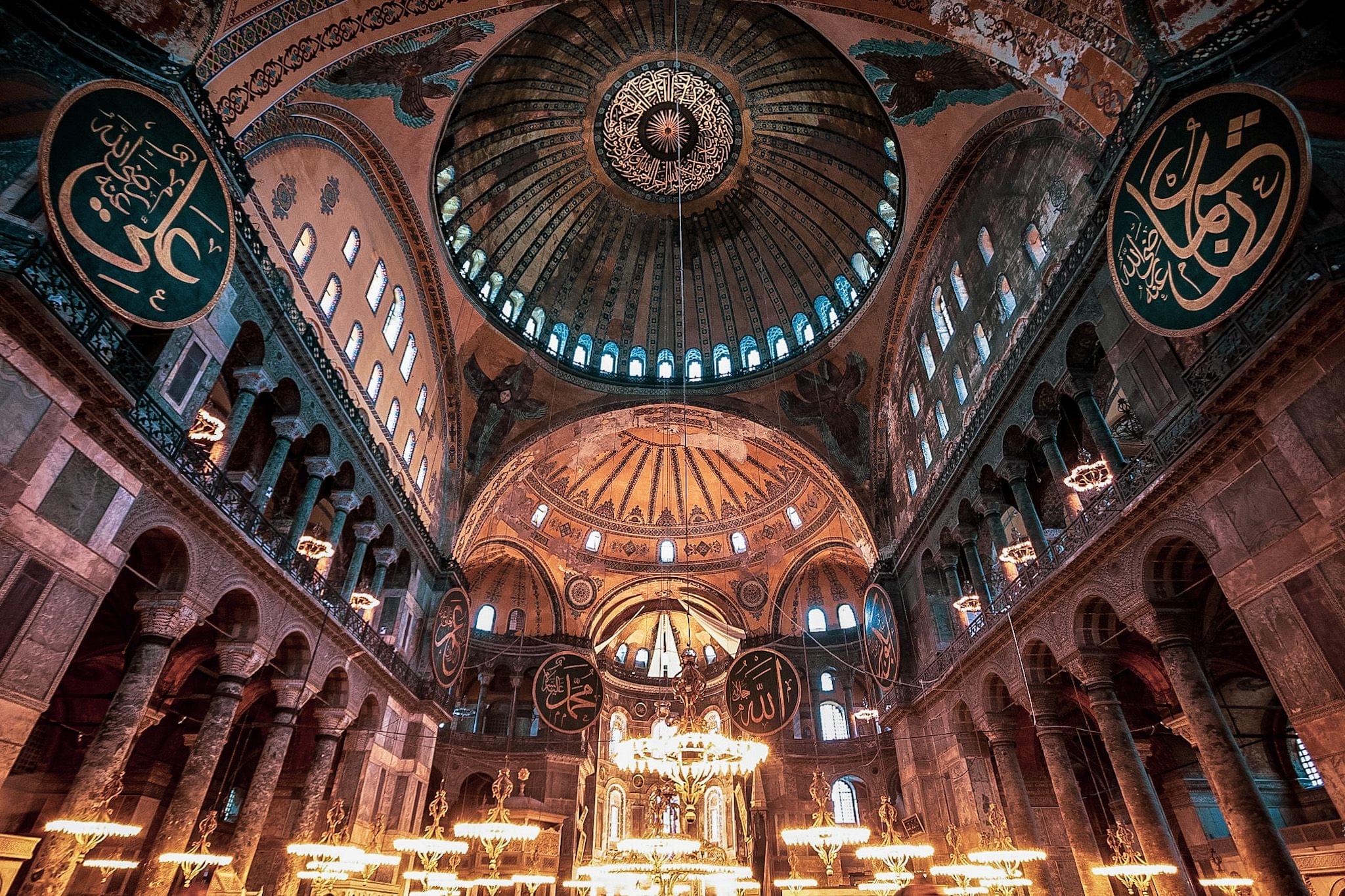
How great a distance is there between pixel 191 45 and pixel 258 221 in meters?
2.55

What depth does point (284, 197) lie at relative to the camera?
10.9m

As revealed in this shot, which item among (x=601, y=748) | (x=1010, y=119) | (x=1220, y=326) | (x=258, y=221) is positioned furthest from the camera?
(x=601, y=748)

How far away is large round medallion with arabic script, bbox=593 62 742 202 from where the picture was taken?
18156mm

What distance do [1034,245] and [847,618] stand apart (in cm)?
1598

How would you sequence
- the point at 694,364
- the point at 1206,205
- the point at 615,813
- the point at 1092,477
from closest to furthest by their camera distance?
the point at 1206,205 < the point at 1092,477 < the point at 694,364 < the point at 615,813

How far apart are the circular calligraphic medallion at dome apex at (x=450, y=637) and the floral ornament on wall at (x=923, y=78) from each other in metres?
14.3

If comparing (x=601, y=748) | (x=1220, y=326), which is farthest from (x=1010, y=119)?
(x=601, y=748)

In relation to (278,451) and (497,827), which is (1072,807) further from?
(278,451)

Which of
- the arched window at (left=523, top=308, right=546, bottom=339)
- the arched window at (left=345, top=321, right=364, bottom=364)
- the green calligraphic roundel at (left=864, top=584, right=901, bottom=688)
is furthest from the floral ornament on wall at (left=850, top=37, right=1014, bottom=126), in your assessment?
the arched window at (left=523, top=308, right=546, bottom=339)

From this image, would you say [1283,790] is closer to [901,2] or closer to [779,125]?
[901,2]

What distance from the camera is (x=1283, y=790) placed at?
1210cm

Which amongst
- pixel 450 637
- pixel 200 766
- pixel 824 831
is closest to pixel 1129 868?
pixel 824 831

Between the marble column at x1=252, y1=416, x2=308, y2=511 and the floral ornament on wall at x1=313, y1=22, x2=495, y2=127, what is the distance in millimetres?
5516

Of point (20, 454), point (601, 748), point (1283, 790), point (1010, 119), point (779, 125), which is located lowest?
point (1283, 790)
